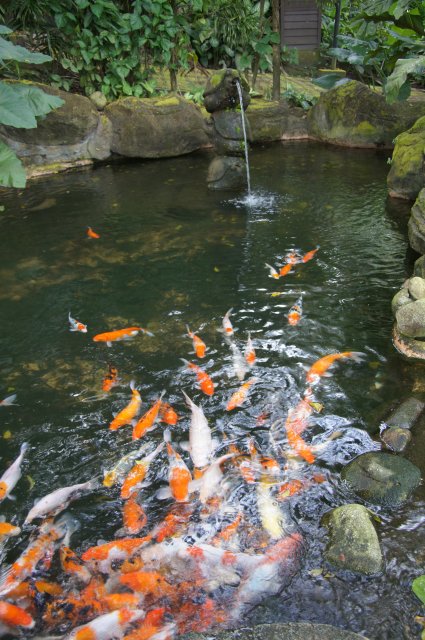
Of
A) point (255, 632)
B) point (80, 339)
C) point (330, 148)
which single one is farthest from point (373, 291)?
point (330, 148)

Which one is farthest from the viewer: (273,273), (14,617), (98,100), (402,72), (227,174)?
(98,100)

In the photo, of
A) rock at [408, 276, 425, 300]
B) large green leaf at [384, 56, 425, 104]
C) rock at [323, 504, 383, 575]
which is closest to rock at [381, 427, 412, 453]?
rock at [323, 504, 383, 575]

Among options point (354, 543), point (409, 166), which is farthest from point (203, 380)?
point (409, 166)

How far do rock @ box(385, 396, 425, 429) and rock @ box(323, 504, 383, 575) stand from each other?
3.20 ft

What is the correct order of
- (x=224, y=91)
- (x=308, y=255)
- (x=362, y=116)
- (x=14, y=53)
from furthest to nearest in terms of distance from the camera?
1. (x=362, y=116)
2. (x=224, y=91)
3. (x=308, y=255)
4. (x=14, y=53)

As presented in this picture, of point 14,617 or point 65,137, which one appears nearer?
point 14,617

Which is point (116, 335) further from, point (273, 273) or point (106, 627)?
point (106, 627)

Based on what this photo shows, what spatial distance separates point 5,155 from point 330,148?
8.92m

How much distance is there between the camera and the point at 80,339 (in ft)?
16.3

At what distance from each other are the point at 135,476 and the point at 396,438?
184 cm

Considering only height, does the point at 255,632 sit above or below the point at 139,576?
above

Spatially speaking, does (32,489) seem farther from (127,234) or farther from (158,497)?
(127,234)

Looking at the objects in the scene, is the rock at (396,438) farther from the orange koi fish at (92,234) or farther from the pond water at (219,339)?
the orange koi fish at (92,234)

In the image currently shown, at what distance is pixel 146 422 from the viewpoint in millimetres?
3857
